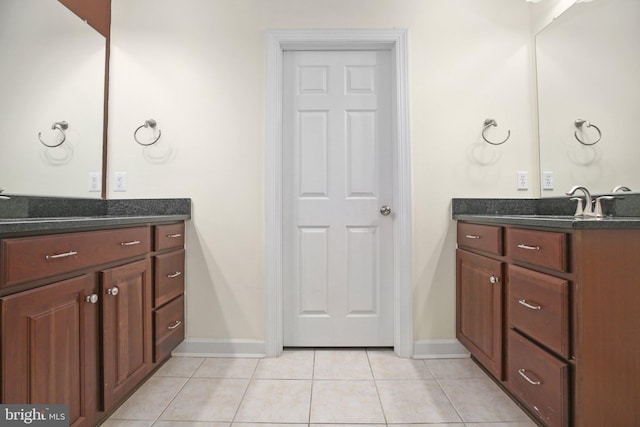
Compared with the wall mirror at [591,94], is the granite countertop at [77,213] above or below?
below

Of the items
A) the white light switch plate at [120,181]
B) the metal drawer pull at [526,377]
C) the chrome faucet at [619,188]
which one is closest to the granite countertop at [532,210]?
the chrome faucet at [619,188]

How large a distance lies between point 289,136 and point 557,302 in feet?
5.56

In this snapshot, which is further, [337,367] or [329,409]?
[337,367]

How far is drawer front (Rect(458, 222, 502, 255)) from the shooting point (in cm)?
159

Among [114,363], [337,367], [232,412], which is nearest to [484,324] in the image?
[337,367]

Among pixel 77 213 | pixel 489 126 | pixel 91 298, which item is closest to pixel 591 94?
pixel 489 126

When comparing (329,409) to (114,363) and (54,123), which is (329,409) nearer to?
(114,363)

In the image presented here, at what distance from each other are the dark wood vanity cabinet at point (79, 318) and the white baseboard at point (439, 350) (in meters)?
1.53

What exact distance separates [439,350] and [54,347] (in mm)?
1965

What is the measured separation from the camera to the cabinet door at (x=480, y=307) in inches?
62.4

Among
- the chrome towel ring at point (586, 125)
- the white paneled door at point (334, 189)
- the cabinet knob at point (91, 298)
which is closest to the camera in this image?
the cabinet knob at point (91, 298)

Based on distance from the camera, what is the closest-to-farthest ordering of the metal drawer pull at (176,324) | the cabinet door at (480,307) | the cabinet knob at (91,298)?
1. the cabinet knob at (91,298)
2. the cabinet door at (480,307)
3. the metal drawer pull at (176,324)

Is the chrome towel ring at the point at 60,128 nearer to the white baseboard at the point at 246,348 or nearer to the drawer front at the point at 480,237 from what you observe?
the white baseboard at the point at 246,348

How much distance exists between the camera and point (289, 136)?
2.21 meters
